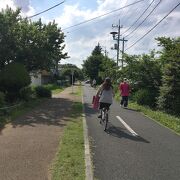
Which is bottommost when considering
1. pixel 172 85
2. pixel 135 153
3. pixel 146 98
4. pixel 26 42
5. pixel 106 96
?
pixel 135 153

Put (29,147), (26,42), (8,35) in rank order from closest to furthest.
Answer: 1. (29,147)
2. (8,35)
3. (26,42)

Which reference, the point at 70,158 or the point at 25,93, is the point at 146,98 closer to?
the point at 25,93

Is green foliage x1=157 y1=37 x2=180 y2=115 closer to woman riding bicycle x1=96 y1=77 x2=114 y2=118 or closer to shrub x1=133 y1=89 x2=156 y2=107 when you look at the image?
shrub x1=133 y1=89 x2=156 y2=107

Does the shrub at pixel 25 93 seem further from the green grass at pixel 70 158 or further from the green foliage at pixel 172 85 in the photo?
the green grass at pixel 70 158

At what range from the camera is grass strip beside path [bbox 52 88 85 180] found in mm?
7727

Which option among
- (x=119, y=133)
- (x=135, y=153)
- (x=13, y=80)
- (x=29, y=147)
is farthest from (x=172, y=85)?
(x=29, y=147)

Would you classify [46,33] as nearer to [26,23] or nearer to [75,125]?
[26,23]

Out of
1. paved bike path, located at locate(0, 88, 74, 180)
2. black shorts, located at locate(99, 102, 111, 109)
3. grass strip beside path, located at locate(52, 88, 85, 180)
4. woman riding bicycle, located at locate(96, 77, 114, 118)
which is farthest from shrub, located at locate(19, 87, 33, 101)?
grass strip beside path, located at locate(52, 88, 85, 180)

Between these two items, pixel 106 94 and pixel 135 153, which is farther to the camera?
pixel 106 94

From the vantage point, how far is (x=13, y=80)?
2428cm

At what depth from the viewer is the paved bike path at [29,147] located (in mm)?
7910

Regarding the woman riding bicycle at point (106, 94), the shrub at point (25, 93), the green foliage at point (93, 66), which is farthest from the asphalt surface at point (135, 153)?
the green foliage at point (93, 66)

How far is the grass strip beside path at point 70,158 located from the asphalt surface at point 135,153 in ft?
1.06

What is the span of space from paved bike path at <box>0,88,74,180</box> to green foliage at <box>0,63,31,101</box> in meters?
7.80
